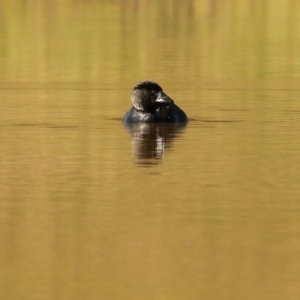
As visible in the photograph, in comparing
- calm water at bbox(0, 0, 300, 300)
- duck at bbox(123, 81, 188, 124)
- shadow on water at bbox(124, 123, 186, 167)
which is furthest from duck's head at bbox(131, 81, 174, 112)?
calm water at bbox(0, 0, 300, 300)

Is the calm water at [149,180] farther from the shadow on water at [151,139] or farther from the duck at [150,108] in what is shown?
the duck at [150,108]

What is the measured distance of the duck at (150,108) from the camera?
20953mm

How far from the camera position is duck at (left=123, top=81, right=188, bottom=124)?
2095 centimetres

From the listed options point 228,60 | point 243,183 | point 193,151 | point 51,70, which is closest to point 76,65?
point 51,70

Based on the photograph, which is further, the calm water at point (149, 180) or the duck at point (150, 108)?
the duck at point (150, 108)

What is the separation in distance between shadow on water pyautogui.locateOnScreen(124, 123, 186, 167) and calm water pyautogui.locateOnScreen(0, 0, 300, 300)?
0.11 feet

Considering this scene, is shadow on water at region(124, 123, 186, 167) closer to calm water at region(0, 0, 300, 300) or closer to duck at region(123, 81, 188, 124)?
calm water at region(0, 0, 300, 300)

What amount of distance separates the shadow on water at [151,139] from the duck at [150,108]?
0.58 ft

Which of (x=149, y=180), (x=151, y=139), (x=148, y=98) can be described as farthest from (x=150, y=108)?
(x=149, y=180)

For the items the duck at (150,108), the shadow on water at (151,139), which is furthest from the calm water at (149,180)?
the duck at (150,108)

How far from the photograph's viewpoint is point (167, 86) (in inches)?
1016

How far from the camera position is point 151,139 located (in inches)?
745

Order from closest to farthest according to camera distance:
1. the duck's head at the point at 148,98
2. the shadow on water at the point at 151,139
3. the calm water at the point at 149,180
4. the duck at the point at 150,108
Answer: the calm water at the point at 149,180
the shadow on water at the point at 151,139
the duck at the point at 150,108
the duck's head at the point at 148,98

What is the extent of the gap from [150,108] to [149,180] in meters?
6.29
